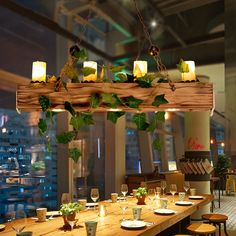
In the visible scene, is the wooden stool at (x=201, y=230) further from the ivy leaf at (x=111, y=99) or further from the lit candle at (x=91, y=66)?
the lit candle at (x=91, y=66)

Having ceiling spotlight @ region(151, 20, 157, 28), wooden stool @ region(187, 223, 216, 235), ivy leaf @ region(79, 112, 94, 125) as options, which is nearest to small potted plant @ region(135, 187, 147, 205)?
wooden stool @ region(187, 223, 216, 235)

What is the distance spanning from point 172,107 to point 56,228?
4.57ft

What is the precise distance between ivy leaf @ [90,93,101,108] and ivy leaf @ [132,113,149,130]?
38 centimetres

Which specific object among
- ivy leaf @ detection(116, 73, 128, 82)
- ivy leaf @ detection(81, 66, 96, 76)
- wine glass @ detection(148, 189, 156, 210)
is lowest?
wine glass @ detection(148, 189, 156, 210)

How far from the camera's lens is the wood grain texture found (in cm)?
288

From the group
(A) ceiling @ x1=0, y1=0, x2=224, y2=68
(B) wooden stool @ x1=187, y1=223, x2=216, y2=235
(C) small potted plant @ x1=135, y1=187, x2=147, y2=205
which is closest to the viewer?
(B) wooden stool @ x1=187, y1=223, x2=216, y2=235

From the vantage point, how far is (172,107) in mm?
2961

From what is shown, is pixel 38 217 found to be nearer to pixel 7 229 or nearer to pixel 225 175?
pixel 7 229

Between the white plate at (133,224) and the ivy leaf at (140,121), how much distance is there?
81 cm

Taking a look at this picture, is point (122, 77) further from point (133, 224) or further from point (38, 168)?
point (38, 168)

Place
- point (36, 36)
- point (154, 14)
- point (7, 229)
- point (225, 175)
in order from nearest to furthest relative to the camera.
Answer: point (7, 229) < point (36, 36) < point (154, 14) < point (225, 175)

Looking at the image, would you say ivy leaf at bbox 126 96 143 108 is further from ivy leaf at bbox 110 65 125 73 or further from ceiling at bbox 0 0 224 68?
ceiling at bbox 0 0 224 68

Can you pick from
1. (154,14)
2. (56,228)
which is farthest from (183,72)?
(154,14)

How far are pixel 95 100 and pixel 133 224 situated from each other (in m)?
1.10
